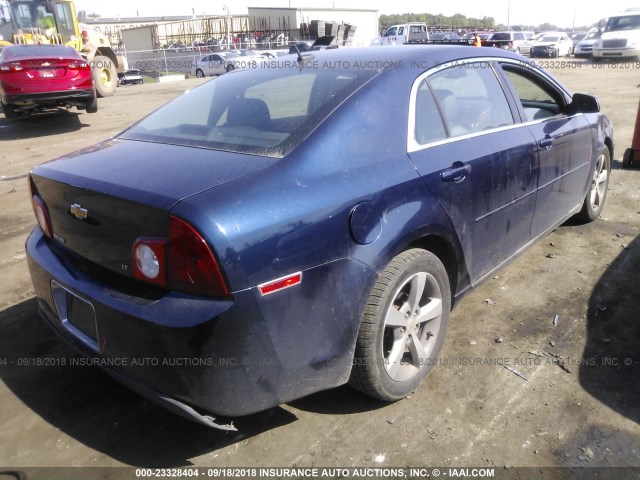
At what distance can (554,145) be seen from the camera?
12.1ft

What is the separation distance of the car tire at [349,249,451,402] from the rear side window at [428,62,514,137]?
839 mm

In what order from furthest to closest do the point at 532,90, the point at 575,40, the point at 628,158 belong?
the point at 575,40 → the point at 628,158 → the point at 532,90

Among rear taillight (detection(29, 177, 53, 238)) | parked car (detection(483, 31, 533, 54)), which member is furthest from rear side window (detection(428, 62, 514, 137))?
parked car (detection(483, 31, 533, 54))

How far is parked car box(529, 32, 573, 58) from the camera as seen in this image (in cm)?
3328

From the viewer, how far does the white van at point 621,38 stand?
2505cm

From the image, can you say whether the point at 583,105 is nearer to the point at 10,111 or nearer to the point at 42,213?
the point at 42,213

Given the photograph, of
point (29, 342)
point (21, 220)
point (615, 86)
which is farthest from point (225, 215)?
point (615, 86)

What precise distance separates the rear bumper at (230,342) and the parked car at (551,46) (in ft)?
118

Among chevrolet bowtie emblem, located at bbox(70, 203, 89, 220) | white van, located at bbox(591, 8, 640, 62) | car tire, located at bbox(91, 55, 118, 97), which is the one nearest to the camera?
chevrolet bowtie emblem, located at bbox(70, 203, 89, 220)

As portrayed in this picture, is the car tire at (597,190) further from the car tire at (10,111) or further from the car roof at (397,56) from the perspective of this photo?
the car tire at (10,111)

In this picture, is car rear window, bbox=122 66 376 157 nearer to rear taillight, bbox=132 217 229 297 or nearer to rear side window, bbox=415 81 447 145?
rear side window, bbox=415 81 447 145

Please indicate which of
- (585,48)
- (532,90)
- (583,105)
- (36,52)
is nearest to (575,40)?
Answer: (585,48)

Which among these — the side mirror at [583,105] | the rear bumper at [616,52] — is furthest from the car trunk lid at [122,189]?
the rear bumper at [616,52]

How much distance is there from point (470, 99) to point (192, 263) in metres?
2.07
